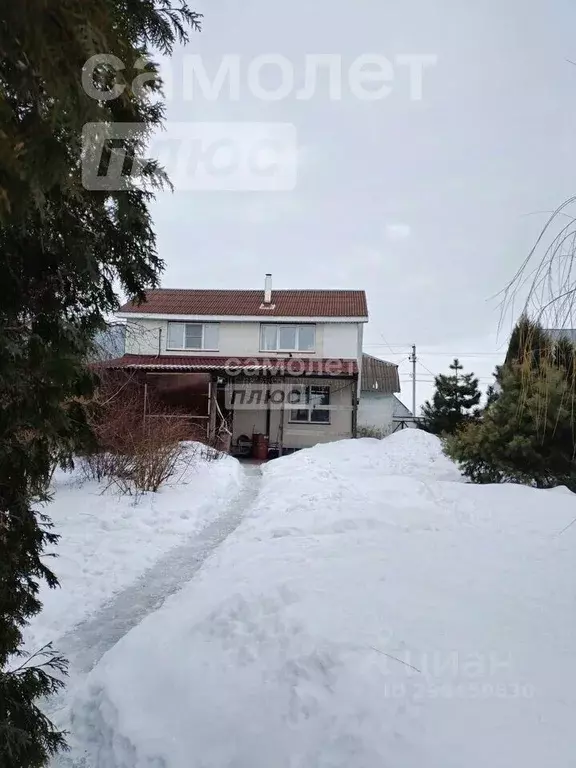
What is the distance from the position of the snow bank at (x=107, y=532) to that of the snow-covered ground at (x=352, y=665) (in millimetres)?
991

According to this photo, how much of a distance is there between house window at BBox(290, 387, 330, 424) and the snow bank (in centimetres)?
915

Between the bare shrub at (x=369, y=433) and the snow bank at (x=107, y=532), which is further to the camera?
the bare shrub at (x=369, y=433)

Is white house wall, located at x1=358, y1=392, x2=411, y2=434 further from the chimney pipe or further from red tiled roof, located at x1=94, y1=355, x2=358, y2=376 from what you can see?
the chimney pipe

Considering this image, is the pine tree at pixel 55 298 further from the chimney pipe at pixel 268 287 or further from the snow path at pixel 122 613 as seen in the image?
the chimney pipe at pixel 268 287

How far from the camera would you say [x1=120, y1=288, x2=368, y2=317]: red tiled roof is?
21047 millimetres

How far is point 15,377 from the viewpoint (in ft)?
6.21

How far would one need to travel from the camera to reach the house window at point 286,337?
826 inches

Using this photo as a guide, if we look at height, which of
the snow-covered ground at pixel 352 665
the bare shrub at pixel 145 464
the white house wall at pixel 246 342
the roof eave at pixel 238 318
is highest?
the roof eave at pixel 238 318

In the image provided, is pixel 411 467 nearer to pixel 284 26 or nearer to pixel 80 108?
pixel 284 26

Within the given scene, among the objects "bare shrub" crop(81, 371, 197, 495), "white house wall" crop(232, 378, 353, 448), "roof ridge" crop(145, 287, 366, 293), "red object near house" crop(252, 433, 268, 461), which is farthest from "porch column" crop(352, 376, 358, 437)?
"bare shrub" crop(81, 371, 197, 495)

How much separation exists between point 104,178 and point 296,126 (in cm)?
184

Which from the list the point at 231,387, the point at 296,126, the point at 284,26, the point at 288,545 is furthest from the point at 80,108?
the point at 231,387

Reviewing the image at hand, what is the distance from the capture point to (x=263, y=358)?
20.5 m

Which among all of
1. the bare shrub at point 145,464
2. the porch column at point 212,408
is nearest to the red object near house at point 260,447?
the porch column at point 212,408
